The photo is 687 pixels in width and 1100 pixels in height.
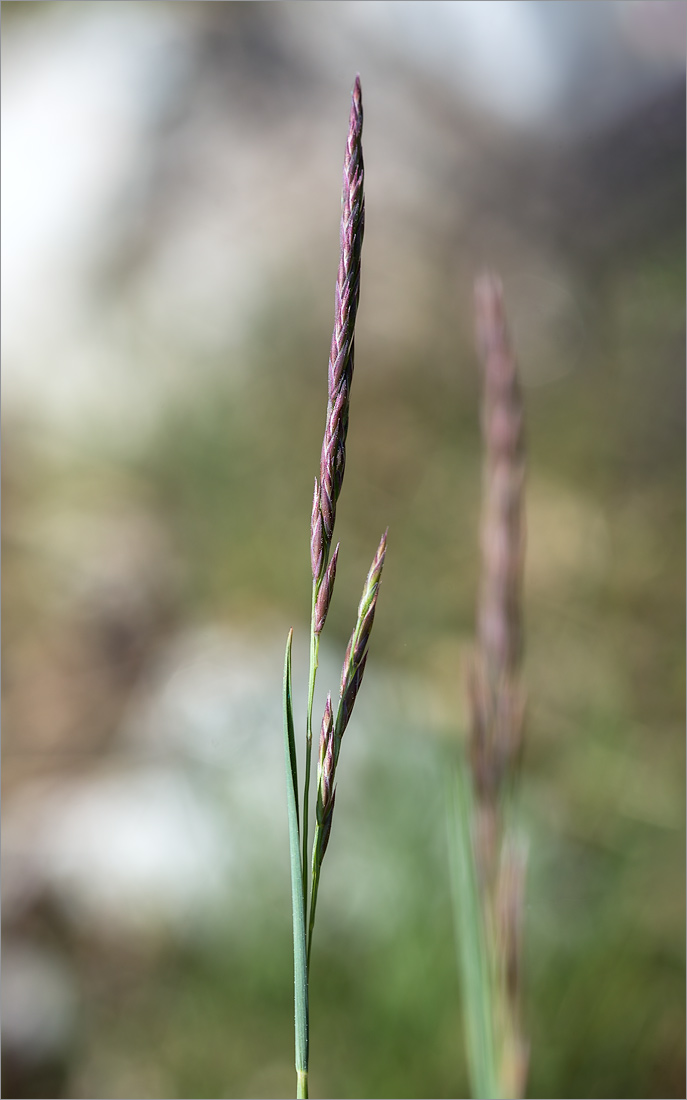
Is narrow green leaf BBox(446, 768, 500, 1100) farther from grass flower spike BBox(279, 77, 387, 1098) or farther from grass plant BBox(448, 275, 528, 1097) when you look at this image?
grass flower spike BBox(279, 77, 387, 1098)

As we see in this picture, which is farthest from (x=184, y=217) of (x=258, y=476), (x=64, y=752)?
(x=64, y=752)

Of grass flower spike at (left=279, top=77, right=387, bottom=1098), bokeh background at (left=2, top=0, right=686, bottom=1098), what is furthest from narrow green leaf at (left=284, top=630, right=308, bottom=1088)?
bokeh background at (left=2, top=0, right=686, bottom=1098)

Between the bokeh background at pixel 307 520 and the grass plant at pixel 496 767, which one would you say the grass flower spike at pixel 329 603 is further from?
the bokeh background at pixel 307 520

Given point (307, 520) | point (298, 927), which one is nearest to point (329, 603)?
point (298, 927)

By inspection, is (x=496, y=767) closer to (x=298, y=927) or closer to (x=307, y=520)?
(x=298, y=927)

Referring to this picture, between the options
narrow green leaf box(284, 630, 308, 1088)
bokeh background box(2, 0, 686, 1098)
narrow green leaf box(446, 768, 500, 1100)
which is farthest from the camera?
bokeh background box(2, 0, 686, 1098)

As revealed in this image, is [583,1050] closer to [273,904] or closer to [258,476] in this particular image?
[273,904]
